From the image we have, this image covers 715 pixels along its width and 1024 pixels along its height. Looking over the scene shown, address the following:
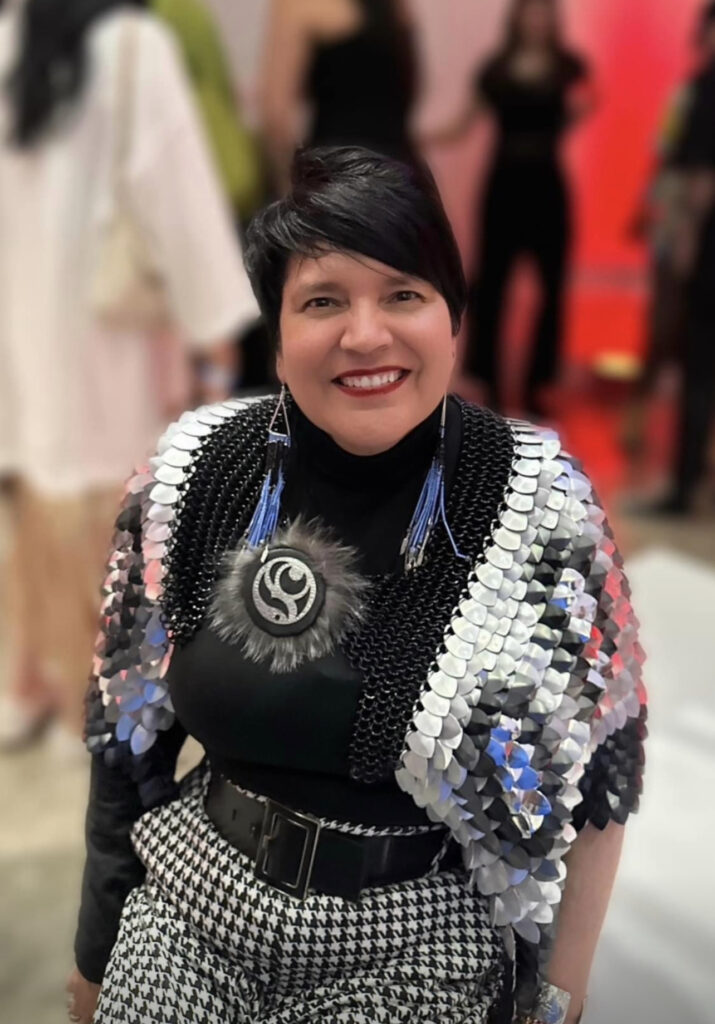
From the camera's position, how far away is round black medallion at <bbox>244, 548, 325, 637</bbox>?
770 mm

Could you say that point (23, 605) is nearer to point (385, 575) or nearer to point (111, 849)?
point (111, 849)

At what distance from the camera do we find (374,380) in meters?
0.74

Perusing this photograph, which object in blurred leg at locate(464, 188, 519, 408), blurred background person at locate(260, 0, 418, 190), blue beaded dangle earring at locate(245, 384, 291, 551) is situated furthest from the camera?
blurred leg at locate(464, 188, 519, 408)

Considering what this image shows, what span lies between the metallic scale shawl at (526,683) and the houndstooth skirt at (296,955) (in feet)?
0.14

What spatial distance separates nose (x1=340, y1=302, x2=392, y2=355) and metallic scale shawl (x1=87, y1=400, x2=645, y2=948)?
159mm

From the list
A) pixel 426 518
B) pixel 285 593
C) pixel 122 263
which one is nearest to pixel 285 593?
pixel 285 593

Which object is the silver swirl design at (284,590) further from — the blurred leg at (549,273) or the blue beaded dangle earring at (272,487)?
the blurred leg at (549,273)

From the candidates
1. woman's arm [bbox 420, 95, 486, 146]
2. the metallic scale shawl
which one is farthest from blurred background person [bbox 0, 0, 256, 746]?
woman's arm [bbox 420, 95, 486, 146]

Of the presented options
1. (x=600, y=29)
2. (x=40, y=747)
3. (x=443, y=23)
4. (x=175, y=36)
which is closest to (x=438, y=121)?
(x=443, y=23)

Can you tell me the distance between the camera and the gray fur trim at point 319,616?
77 cm

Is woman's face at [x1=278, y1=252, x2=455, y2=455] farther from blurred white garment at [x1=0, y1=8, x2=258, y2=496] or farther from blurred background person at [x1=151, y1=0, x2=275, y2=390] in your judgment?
blurred background person at [x1=151, y1=0, x2=275, y2=390]

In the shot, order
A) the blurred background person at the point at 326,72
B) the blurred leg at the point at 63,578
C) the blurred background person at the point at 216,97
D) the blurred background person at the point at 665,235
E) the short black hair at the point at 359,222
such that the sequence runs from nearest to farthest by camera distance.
A: 1. the short black hair at the point at 359,222
2. the blurred leg at the point at 63,578
3. the blurred background person at the point at 216,97
4. the blurred background person at the point at 326,72
5. the blurred background person at the point at 665,235

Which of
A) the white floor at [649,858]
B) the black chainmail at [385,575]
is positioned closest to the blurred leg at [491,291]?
the white floor at [649,858]

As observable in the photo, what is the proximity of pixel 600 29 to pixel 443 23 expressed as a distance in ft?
1.73
